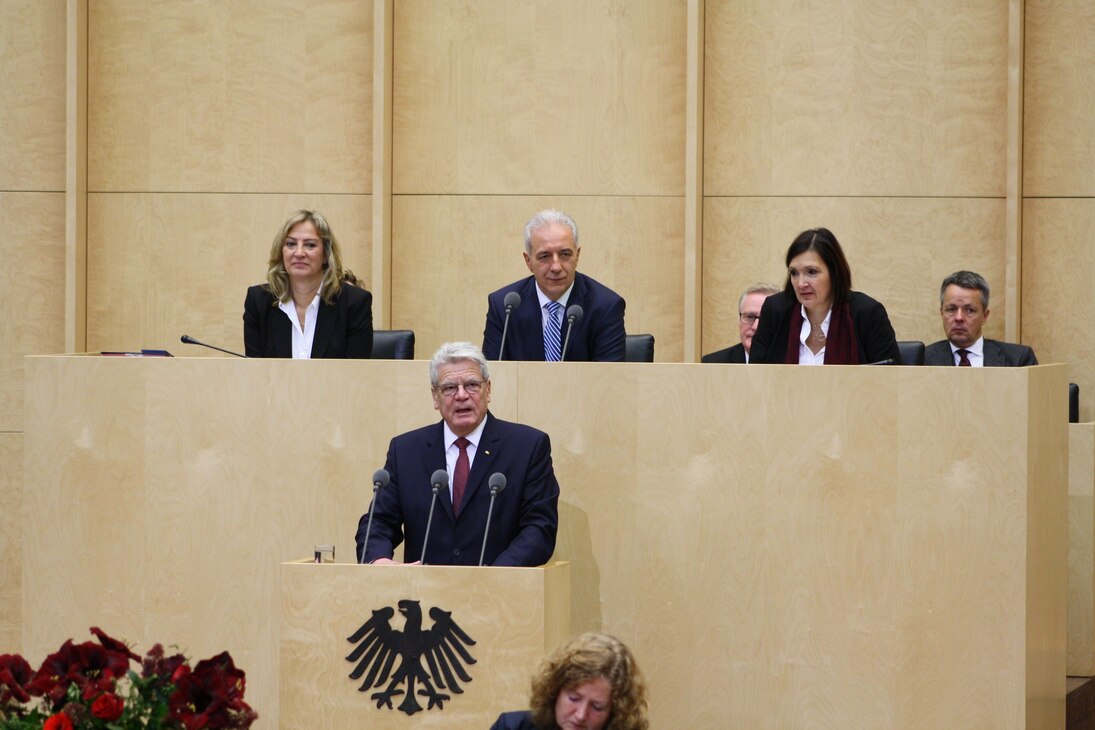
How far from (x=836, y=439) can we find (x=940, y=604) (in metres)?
0.51

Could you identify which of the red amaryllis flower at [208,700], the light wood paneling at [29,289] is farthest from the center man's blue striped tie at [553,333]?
the light wood paneling at [29,289]

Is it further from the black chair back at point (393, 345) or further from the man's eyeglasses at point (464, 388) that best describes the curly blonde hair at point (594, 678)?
the black chair back at point (393, 345)

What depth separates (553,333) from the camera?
4.63 metres

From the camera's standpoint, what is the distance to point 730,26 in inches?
249

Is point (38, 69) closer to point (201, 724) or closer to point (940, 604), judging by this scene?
point (940, 604)

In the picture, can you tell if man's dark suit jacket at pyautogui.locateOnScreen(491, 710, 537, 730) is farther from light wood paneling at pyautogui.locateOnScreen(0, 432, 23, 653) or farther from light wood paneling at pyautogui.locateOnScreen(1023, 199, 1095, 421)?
light wood paneling at pyautogui.locateOnScreen(1023, 199, 1095, 421)

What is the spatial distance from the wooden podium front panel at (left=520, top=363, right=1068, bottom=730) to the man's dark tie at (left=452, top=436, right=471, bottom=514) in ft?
1.02

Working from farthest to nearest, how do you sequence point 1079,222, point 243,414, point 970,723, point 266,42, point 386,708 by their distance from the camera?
point 266,42, point 1079,222, point 243,414, point 970,723, point 386,708

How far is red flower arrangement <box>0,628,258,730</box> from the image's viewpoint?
2107mm

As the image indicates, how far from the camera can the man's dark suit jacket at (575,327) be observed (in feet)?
15.1

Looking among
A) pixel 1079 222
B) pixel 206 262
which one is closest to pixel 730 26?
pixel 1079 222

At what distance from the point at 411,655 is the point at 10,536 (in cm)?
314

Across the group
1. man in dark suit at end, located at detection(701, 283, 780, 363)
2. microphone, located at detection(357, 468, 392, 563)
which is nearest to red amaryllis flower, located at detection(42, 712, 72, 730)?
microphone, located at detection(357, 468, 392, 563)

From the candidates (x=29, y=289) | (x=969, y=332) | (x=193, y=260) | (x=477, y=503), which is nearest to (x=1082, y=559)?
(x=969, y=332)
